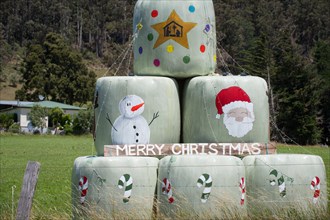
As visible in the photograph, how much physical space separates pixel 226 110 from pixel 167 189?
53.9 inches

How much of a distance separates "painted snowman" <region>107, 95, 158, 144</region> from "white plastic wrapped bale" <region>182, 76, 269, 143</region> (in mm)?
547

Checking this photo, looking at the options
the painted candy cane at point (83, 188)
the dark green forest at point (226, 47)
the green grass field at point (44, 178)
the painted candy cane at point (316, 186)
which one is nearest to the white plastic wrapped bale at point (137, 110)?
the painted candy cane at point (83, 188)

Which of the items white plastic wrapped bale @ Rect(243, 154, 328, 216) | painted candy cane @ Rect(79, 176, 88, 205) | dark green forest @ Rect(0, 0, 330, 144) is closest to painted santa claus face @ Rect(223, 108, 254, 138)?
white plastic wrapped bale @ Rect(243, 154, 328, 216)

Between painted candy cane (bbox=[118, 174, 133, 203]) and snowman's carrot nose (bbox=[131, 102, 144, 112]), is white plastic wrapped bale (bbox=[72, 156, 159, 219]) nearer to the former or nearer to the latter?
painted candy cane (bbox=[118, 174, 133, 203])

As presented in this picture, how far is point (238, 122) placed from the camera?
341 inches

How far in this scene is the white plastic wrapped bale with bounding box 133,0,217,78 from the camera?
899 centimetres

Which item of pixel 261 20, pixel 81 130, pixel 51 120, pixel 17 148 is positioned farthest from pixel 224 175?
pixel 261 20

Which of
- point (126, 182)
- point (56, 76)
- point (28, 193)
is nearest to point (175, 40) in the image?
point (126, 182)

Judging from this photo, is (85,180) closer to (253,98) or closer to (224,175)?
(224,175)

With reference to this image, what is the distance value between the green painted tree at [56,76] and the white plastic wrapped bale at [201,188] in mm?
56447

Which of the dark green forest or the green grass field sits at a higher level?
the dark green forest

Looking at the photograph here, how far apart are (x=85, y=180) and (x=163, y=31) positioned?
2.19 m

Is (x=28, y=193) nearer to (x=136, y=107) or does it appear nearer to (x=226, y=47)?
(x=136, y=107)

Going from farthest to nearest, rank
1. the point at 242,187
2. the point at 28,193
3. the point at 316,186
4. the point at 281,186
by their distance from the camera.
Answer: the point at 316,186 < the point at 281,186 < the point at 242,187 < the point at 28,193
